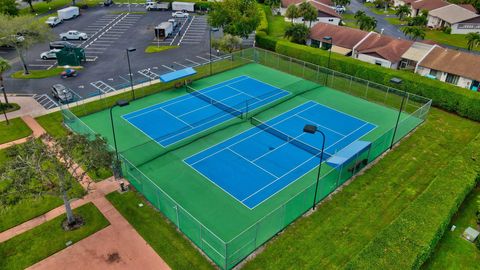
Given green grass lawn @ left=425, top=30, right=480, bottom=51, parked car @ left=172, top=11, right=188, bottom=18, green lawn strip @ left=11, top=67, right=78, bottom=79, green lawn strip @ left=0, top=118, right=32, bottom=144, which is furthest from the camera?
parked car @ left=172, top=11, right=188, bottom=18

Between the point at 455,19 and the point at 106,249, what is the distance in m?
72.4

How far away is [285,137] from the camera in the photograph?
30297mm

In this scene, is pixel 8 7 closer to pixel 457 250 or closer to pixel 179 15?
pixel 179 15

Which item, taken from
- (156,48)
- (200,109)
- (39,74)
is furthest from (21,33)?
(200,109)

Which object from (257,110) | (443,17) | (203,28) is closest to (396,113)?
(257,110)

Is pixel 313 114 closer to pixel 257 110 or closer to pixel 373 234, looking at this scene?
pixel 257 110

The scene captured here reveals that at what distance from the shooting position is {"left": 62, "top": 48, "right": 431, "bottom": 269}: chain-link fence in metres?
19.6

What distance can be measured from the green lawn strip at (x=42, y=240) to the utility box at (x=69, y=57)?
26.7 m

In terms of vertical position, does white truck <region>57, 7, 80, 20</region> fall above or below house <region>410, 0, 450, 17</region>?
below

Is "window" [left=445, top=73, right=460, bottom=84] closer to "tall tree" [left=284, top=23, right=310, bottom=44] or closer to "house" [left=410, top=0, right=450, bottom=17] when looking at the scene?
"tall tree" [left=284, top=23, right=310, bottom=44]

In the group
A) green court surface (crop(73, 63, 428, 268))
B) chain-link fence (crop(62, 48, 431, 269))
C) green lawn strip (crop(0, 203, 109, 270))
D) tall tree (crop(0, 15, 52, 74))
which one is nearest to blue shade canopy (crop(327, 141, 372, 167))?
chain-link fence (crop(62, 48, 431, 269))

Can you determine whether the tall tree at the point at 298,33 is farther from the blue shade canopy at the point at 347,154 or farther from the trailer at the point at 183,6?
the blue shade canopy at the point at 347,154

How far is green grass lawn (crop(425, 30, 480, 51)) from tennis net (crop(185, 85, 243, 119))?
4669 cm

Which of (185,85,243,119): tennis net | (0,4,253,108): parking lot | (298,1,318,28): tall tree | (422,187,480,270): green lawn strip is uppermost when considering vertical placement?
(298,1,318,28): tall tree
